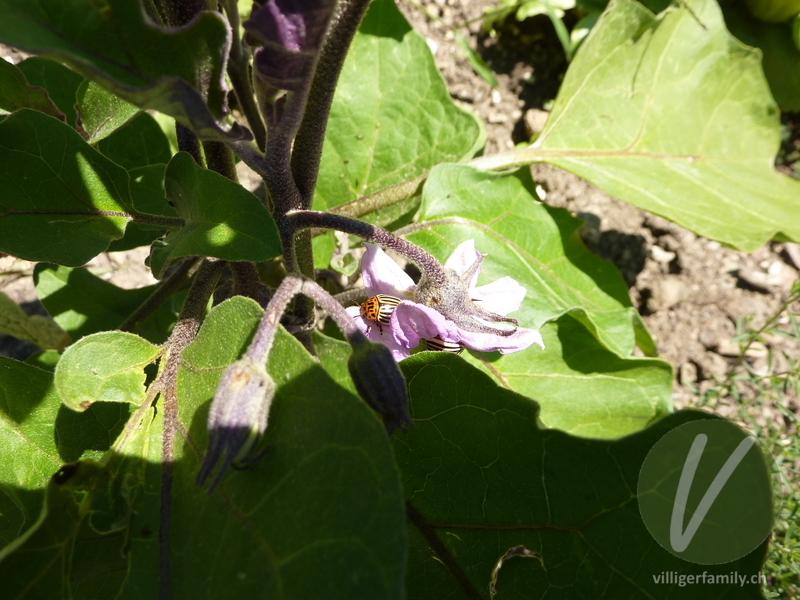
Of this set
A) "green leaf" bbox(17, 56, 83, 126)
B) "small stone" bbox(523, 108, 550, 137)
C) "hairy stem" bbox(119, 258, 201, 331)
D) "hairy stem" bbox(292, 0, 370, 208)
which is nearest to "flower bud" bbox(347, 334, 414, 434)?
"hairy stem" bbox(292, 0, 370, 208)

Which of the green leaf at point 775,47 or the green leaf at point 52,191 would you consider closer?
the green leaf at point 52,191

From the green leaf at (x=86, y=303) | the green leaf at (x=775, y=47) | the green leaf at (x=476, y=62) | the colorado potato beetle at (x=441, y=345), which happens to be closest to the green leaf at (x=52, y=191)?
the colorado potato beetle at (x=441, y=345)

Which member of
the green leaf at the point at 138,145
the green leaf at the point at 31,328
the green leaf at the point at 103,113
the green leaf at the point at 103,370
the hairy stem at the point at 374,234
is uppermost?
the green leaf at the point at 103,113

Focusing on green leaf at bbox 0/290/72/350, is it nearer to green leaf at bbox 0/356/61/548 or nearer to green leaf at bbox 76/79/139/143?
green leaf at bbox 0/356/61/548

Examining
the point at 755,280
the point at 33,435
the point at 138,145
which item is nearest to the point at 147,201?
the point at 138,145

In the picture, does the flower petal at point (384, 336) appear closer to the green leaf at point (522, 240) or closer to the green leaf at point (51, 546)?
the green leaf at point (522, 240)

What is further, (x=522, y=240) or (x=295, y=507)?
(x=522, y=240)

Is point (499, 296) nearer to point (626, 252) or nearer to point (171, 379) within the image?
point (171, 379)

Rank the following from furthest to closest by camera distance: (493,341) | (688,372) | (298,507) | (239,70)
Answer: (688,372)
(493,341)
(239,70)
(298,507)
